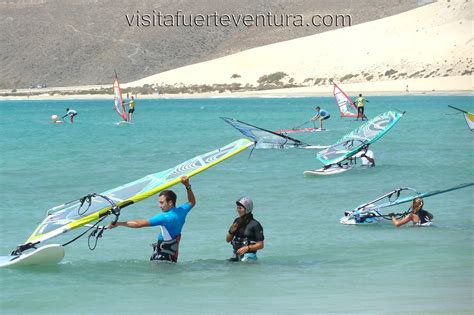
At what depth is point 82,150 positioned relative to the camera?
27875 mm

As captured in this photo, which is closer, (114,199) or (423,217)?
(114,199)

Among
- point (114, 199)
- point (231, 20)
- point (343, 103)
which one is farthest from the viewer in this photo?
point (231, 20)

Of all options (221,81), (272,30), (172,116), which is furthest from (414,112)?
(272,30)

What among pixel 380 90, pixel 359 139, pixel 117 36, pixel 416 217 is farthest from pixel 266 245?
pixel 117 36

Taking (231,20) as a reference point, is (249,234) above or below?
below

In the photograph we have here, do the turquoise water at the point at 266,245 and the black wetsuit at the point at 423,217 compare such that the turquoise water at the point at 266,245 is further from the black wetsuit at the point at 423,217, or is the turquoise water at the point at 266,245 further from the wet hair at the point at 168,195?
the wet hair at the point at 168,195

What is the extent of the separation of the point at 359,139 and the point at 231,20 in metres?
107

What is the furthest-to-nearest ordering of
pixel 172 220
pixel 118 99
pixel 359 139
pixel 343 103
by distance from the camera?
pixel 343 103 → pixel 118 99 → pixel 359 139 → pixel 172 220

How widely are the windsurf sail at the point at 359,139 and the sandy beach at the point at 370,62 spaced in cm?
4350

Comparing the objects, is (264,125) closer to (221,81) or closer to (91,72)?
(221,81)

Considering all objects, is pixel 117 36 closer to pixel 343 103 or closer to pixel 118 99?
pixel 118 99

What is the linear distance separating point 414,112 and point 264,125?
359 inches

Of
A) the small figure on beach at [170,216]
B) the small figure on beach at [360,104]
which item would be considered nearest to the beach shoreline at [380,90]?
the small figure on beach at [360,104]

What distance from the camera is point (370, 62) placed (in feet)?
269
